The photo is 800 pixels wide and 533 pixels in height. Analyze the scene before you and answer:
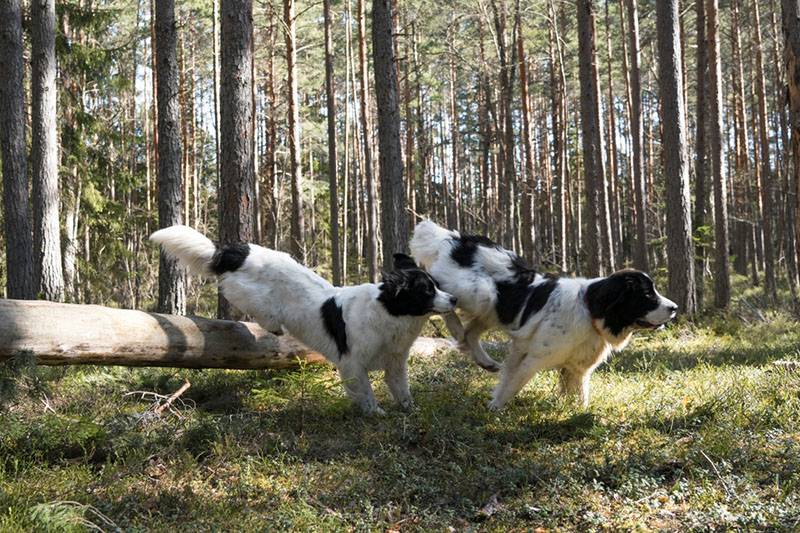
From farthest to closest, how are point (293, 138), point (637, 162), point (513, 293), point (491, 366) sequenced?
point (637, 162) < point (293, 138) < point (491, 366) < point (513, 293)

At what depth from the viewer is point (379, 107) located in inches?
492

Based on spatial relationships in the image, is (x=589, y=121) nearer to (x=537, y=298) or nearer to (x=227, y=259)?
(x=537, y=298)

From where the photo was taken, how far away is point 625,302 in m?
6.35

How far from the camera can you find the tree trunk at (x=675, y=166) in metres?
13.6

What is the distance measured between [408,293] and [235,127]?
14.5ft

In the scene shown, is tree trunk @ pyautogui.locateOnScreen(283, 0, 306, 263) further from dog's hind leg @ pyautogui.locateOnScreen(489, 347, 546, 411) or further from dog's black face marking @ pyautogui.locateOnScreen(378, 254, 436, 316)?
dog's hind leg @ pyautogui.locateOnScreen(489, 347, 546, 411)

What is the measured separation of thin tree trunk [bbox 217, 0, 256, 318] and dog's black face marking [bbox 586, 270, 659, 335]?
5.21m

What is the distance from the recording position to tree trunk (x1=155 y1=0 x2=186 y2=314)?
1162cm

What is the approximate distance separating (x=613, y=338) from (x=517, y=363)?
39.2 inches

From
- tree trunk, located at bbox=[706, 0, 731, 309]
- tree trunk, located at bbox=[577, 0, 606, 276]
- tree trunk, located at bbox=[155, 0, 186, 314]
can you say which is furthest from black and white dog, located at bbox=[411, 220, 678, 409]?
tree trunk, located at bbox=[706, 0, 731, 309]

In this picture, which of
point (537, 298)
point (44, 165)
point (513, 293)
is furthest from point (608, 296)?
point (44, 165)

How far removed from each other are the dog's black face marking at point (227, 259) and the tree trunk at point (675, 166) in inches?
391

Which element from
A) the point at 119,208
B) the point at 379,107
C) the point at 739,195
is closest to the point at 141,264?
the point at 119,208

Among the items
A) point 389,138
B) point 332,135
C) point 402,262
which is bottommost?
point 402,262
